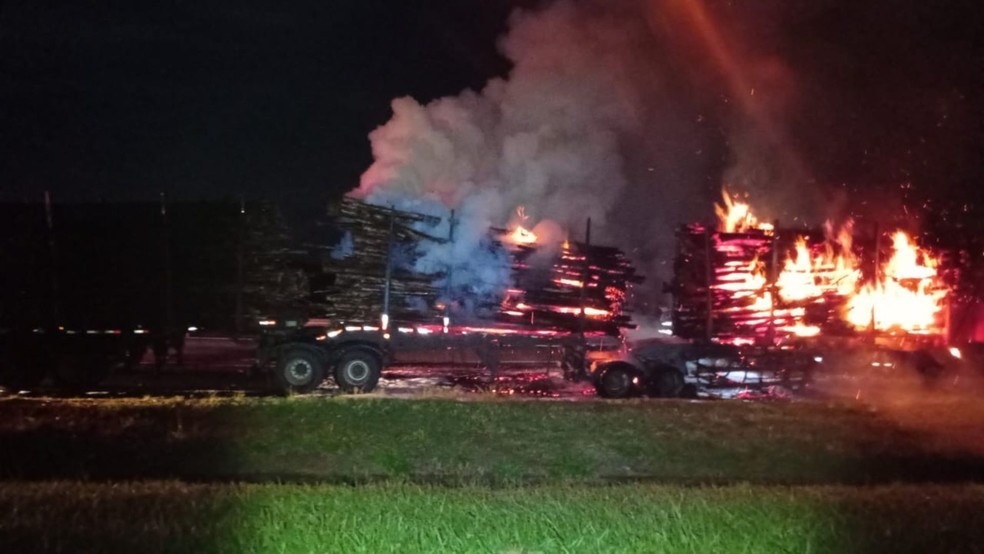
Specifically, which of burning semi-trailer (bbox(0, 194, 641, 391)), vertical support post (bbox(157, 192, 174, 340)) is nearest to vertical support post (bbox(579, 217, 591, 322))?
burning semi-trailer (bbox(0, 194, 641, 391))

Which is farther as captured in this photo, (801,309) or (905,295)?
(905,295)

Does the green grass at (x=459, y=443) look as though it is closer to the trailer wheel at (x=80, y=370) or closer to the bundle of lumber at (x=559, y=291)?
the trailer wheel at (x=80, y=370)

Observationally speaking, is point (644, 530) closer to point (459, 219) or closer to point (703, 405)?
point (703, 405)

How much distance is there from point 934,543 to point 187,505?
18.3 ft

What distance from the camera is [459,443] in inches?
400

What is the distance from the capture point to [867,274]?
17641 mm

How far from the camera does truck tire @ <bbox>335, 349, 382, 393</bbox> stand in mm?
15375

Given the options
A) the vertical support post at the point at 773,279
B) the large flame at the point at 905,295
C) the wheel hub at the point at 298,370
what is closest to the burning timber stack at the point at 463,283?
the wheel hub at the point at 298,370

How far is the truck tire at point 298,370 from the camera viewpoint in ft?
50.2

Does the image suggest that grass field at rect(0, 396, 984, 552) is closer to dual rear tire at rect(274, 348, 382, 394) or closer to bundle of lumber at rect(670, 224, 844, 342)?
dual rear tire at rect(274, 348, 382, 394)

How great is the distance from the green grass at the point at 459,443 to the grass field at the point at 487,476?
3 centimetres

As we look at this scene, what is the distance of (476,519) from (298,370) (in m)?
9.09

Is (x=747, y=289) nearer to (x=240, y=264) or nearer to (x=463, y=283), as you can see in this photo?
(x=463, y=283)

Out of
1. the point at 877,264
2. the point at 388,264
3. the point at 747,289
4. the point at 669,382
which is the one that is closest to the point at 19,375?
the point at 388,264
